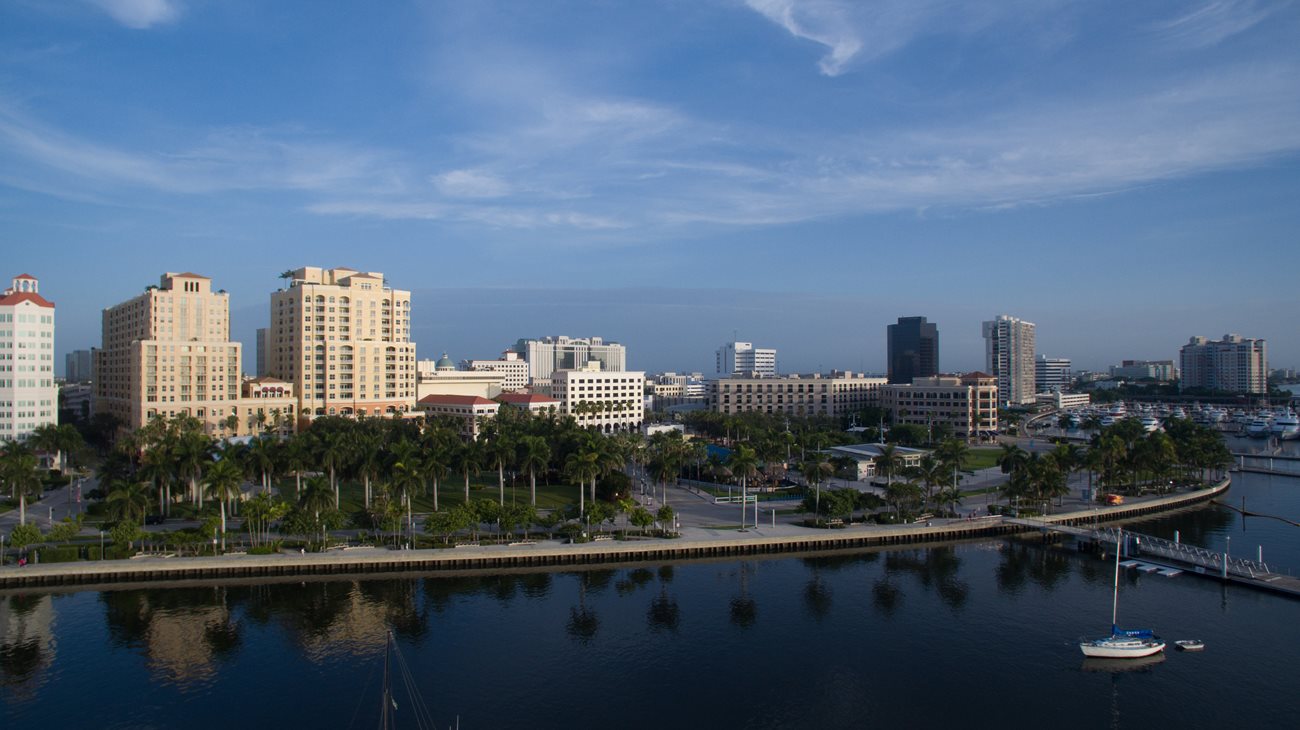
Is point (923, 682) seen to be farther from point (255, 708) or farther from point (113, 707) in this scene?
point (113, 707)

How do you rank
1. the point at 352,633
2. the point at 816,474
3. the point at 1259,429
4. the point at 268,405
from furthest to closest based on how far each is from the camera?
the point at 1259,429 < the point at 268,405 < the point at 816,474 < the point at 352,633

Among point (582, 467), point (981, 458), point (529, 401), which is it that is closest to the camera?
point (582, 467)

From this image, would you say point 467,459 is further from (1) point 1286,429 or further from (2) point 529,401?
(1) point 1286,429

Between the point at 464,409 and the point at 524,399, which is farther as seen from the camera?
the point at 524,399

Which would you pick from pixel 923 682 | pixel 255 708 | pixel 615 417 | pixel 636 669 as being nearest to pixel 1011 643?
pixel 923 682

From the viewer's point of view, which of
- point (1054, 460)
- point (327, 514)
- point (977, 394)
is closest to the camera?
point (327, 514)

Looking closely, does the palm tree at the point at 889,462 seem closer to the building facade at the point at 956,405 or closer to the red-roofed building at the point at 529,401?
the building facade at the point at 956,405

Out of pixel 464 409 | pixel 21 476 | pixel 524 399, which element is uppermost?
pixel 524 399

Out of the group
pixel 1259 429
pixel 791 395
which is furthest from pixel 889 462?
pixel 1259 429
